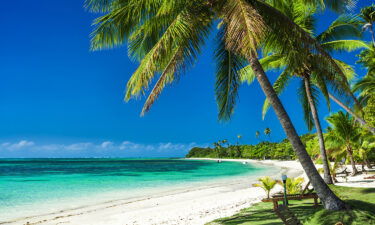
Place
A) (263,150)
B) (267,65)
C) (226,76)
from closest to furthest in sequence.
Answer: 1. (226,76)
2. (267,65)
3. (263,150)

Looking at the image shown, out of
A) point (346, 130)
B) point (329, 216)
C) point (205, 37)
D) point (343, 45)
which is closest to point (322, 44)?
point (343, 45)

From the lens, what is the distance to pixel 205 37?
6.59 metres

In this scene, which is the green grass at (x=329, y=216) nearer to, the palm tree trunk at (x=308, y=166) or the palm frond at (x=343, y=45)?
the palm tree trunk at (x=308, y=166)

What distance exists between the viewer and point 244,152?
9650 centimetres

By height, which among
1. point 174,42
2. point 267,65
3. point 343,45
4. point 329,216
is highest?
point 343,45

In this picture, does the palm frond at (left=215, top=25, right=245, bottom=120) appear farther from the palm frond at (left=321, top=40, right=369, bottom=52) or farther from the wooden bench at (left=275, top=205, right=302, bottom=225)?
the palm frond at (left=321, top=40, right=369, bottom=52)

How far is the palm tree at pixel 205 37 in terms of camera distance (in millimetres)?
4984

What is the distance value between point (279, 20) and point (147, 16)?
317 centimetres

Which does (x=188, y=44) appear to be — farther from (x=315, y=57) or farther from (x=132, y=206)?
(x=132, y=206)

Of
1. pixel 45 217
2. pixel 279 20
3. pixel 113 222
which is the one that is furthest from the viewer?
pixel 45 217

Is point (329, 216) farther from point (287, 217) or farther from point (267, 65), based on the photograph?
point (267, 65)

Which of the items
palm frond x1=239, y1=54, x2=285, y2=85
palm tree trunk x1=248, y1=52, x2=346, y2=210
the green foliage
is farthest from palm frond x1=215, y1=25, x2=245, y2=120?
the green foliage

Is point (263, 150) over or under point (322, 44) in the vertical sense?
under

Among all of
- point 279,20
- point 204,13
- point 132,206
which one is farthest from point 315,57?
point 132,206
